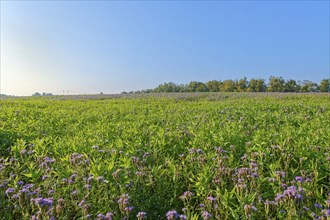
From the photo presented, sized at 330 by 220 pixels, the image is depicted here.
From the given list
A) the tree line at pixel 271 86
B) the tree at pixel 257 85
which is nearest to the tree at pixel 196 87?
the tree line at pixel 271 86

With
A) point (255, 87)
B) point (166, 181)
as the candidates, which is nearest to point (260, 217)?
point (166, 181)

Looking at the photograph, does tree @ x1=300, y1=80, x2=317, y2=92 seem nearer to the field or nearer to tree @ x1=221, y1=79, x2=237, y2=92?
tree @ x1=221, y1=79, x2=237, y2=92

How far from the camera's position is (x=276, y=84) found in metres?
56.7

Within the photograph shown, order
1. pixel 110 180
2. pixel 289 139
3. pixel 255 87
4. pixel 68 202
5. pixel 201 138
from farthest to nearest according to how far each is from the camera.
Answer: pixel 255 87, pixel 201 138, pixel 289 139, pixel 110 180, pixel 68 202

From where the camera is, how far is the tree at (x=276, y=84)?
5672 centimetres

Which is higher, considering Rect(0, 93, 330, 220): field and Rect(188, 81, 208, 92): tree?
Rect(188, 81, 208, 92): tree

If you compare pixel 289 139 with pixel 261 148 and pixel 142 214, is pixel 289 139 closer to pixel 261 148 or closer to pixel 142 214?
pixel 261 148

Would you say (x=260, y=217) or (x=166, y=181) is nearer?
(x=260, y=217)

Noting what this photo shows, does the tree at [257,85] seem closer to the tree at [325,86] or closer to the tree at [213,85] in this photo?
the tree at [213,85]

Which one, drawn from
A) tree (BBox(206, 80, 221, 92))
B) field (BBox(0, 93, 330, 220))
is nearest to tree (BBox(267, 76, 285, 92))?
tree (BBox(206, 80, 221, 92))

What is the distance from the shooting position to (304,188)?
2875 mm

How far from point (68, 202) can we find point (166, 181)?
1272 mm

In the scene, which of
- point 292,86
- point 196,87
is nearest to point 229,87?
point 196,87

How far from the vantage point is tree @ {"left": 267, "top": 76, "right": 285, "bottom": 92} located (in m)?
56.7
